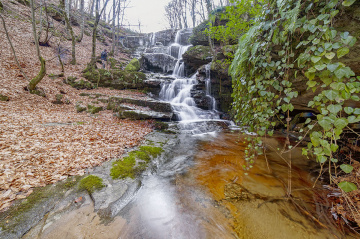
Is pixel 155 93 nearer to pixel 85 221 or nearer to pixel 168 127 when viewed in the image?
pixel 168 127

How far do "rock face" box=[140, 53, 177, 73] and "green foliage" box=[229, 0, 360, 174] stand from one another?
16115 mm

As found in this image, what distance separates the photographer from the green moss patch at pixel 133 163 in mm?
3303

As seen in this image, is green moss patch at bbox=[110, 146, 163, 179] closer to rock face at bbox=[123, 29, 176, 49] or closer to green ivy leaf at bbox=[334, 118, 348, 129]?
green ivy leaf at bbox=[334, 118, 348, 129]

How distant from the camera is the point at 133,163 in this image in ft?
12.5

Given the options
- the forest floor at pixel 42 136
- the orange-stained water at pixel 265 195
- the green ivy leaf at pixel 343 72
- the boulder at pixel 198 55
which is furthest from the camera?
the boulder at pixel 198 55

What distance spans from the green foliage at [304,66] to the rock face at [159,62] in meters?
16.1

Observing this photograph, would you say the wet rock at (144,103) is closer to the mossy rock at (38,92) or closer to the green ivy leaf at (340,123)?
the mossy rock at (38,92)

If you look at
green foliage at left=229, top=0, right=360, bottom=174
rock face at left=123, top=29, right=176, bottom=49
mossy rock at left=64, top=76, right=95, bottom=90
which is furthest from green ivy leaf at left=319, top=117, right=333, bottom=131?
rock face at left=123, top=29, right=176, bottom=49

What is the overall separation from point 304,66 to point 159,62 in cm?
1796

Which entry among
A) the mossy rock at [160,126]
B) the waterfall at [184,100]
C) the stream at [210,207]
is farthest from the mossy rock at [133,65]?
the stream at [210,207]

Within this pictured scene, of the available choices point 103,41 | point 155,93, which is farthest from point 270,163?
point 103,41

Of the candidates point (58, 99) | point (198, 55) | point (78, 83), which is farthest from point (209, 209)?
point (198, 55)

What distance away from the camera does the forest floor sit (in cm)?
264

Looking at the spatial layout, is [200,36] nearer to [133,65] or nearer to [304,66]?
[133,65]
